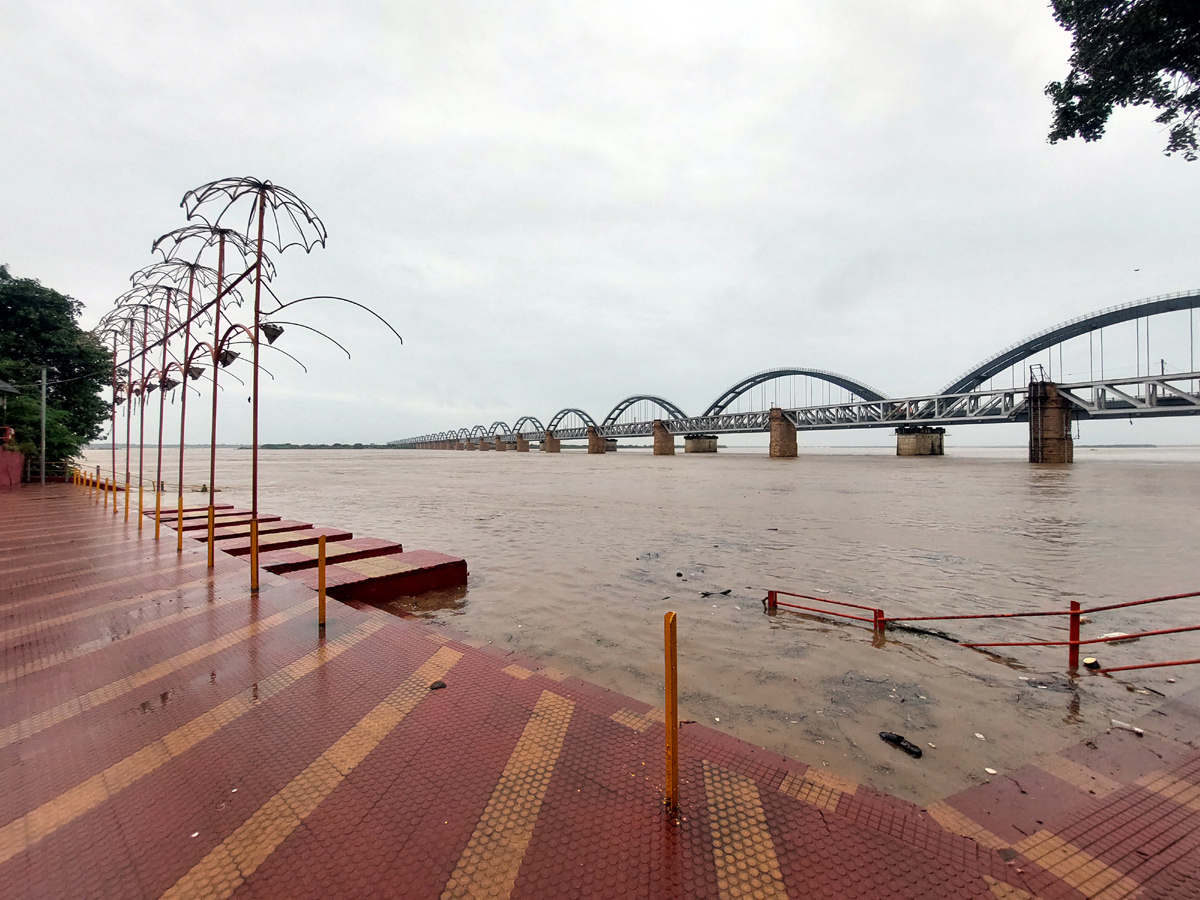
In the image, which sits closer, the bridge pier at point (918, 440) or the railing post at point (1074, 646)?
the railing post at point (1074, 646)

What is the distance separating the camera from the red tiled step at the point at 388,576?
7.11 meters

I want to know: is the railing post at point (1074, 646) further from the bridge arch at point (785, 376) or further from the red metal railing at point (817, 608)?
the bridge arch at point (785, 376)

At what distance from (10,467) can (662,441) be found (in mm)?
120396

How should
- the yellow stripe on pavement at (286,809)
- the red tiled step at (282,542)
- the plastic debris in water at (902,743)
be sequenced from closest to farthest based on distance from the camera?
the yellow stripe on pavement at (286,809), the plastic debris in water at (902,743), the red tiled step at (282,542)

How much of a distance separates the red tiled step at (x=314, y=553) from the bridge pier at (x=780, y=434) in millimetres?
98124

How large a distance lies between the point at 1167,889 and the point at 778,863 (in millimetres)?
1726

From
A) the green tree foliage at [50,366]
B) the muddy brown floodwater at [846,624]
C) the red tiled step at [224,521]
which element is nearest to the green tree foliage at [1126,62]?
the muddy brown floodwater at [846,624]

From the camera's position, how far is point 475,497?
86.2 ft

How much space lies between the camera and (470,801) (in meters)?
2.76

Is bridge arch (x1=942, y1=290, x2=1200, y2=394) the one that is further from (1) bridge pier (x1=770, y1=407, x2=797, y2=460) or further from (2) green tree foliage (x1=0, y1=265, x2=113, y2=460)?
(2) green tree foliage (x1=0, y1=265, x2=113, y2=460)

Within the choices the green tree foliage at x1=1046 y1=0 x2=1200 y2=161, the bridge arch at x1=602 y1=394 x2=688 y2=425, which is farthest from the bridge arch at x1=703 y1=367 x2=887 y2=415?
the green tree foliage at x1=1046 y1=0 x2=1200 y2=161

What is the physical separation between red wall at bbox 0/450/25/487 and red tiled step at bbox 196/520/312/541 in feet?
68.7

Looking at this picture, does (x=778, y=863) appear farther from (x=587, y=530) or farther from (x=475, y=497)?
(x=475, y=497)

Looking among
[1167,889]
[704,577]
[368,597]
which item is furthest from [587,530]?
[1167,889]
